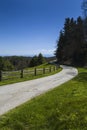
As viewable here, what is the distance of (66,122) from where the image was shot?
7.64 metres

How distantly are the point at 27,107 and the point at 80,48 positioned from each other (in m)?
62.5

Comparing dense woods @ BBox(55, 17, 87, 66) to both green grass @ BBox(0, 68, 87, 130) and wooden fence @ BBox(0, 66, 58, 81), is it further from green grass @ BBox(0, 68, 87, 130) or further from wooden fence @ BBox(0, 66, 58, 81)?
green grass @ BBox(0, 68, 87, 130)

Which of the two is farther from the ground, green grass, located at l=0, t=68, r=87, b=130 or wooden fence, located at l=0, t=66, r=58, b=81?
wooden fence, located at l=0, t=66, r=58, b=81

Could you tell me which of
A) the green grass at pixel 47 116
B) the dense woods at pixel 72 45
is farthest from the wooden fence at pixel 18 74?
the dense woods at pixel 72 45

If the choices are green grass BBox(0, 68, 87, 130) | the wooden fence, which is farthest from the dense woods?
green grass BBox(0, 68, 87, 130)

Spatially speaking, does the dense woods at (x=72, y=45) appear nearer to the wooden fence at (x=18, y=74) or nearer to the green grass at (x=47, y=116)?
the wooden fence at (x=18, y=74)

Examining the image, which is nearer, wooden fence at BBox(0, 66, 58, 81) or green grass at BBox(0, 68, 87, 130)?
green grass at BBox(0, 68, 87, 130)

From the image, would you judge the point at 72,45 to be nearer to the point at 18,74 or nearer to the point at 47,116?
the point at 18,74

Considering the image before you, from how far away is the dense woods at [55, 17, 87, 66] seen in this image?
68887 millimetres

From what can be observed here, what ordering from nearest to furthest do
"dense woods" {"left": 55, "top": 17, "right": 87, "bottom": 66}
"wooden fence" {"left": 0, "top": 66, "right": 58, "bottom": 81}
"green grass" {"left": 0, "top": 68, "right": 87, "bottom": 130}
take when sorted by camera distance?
"green grass" {"left": 0, "top": 68, "right": 87, "bottom": 130}
"wooden fence" {"left": 0, "top": 66, "right": 58, "bottom": 81}
"dense woods" {"left": 55, "top": 17, "right": 87, "bottom": 66}

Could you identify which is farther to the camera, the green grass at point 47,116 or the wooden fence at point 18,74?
the wooden fence at point 18,74

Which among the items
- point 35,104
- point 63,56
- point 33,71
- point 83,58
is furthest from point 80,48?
point 35,104

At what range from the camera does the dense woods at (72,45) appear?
68.9 meters

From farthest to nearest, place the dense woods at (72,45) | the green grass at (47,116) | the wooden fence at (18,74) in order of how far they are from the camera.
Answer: the dense woods at (72,45), the wooden fence at (18,74), the green grass at (47,116)
